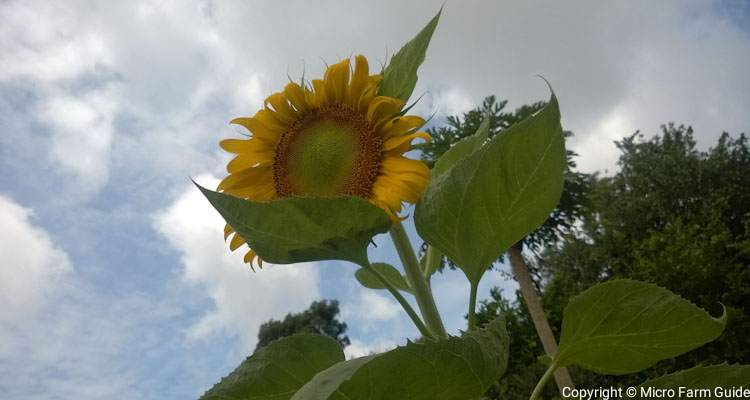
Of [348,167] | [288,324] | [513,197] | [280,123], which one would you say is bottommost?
[513,197]

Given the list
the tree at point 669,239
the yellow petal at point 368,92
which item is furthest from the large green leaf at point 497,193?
the tree at point 669,239

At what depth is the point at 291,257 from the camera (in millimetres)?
779

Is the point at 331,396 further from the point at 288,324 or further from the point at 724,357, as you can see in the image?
the point at 288,324

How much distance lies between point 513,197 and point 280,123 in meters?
0.43

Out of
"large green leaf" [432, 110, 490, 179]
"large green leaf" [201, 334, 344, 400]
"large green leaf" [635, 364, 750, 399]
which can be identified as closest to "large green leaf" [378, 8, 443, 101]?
"large green leaf" [432, 110, 490, 179]

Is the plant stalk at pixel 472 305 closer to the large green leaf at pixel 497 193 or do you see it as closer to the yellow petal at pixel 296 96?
the large green leaf at pixel 497 193

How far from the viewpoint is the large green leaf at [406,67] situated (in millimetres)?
855

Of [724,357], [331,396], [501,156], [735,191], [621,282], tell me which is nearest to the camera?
[331,396]

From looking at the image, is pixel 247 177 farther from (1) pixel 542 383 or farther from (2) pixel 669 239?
(2) pixel 669 239

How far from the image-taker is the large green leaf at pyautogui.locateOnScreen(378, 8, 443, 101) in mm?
855

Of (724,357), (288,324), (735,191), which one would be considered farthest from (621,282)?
(288,324)

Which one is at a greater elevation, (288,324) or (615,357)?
(288,324)

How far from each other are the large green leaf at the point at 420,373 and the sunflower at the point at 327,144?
1.00 ft

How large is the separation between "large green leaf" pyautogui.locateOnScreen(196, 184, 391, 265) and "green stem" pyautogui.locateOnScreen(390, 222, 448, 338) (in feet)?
0.35
